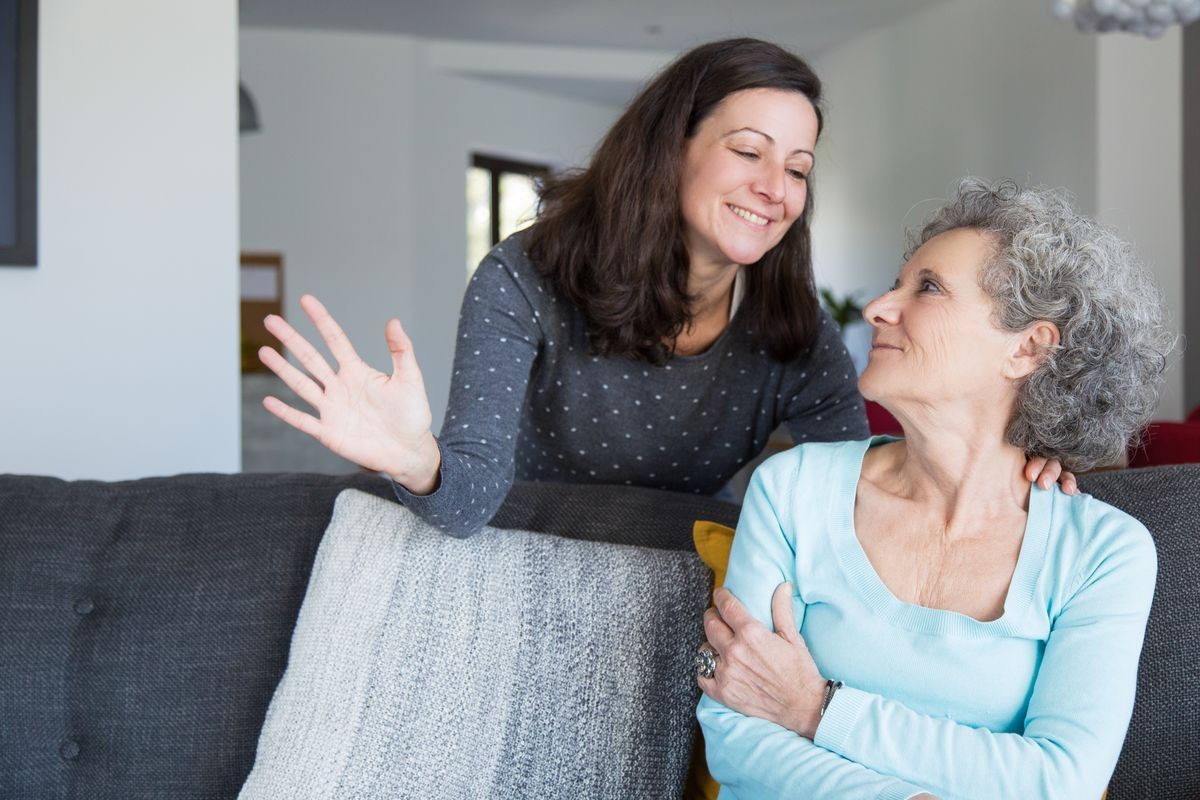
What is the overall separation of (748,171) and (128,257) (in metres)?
1.88

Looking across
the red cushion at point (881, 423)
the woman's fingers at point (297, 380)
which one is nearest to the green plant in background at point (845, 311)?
the red cushion at point (881, 423)

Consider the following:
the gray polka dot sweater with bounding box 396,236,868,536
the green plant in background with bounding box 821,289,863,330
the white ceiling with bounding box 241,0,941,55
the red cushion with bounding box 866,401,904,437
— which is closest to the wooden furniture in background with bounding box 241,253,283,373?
the white ceiling with bounding box 241,0,941,55

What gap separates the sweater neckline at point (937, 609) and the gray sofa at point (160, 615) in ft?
0.76

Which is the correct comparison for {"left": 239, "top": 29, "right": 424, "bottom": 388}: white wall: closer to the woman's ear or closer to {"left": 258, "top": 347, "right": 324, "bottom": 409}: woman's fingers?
{"left": 258, "top": 347, "right": 324, "bottom": 409}: woman's fingers

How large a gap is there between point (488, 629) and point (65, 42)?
2228 mm

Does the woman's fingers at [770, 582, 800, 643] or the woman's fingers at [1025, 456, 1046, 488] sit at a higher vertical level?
the woman's fingers at [1025, 456, 1046, 488]

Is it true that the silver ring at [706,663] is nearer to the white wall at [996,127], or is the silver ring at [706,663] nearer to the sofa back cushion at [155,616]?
the sofa back cushion at [155,616]

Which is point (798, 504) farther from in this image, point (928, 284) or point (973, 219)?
point (973, 219)

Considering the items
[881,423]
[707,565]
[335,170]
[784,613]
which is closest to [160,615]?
[707,565]

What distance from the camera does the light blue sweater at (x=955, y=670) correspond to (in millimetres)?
1217

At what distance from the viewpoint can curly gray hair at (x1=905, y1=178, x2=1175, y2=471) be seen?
4.46 feet

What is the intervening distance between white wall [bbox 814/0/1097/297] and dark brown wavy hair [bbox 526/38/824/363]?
353 centimetres

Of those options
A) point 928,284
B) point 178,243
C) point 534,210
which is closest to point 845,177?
point 178,243

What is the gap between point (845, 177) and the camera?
26.1 feet
